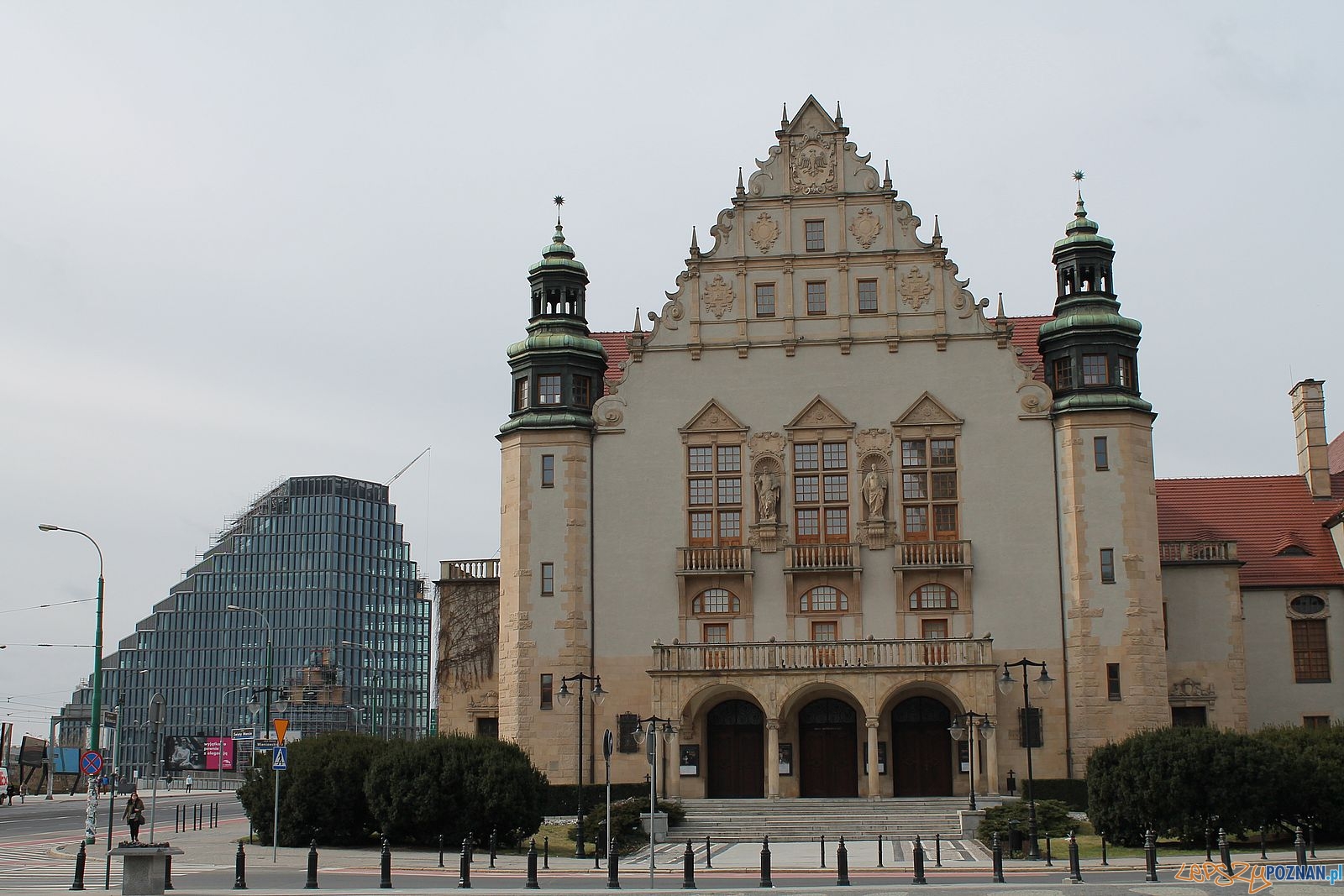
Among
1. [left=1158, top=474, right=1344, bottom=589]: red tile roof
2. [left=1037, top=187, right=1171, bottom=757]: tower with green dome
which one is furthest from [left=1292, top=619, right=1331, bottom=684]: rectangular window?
[left=1037, top=187, right=1171, bottom=757]: tower with green dome

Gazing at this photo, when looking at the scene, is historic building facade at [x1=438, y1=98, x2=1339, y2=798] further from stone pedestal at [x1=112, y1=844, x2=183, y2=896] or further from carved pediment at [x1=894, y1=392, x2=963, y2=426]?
stone pedestal at [x1=112, y1=844, x2=183, y2=896]

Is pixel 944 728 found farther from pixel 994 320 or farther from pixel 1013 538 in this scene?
pixel 994 320

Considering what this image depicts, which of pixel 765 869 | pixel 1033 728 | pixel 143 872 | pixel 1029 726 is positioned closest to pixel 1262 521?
pixel 1033 728

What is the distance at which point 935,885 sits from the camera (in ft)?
91.9

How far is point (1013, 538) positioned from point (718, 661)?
10.7 metres

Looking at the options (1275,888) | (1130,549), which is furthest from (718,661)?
(1275,888)

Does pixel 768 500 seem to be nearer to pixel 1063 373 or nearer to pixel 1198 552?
pixel 1063 373

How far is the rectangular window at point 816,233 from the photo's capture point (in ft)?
176

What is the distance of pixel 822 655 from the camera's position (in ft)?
160

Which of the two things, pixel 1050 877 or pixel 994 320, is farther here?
pixel 994 320

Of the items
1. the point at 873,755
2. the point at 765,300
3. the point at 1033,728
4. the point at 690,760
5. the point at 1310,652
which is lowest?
the point at 690,760

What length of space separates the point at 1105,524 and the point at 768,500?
435 inches

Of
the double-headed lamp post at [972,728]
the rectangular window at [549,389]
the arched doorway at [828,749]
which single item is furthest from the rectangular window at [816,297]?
the double-headed lamp post at [972,728]

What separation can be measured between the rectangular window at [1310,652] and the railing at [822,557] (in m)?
16.7
